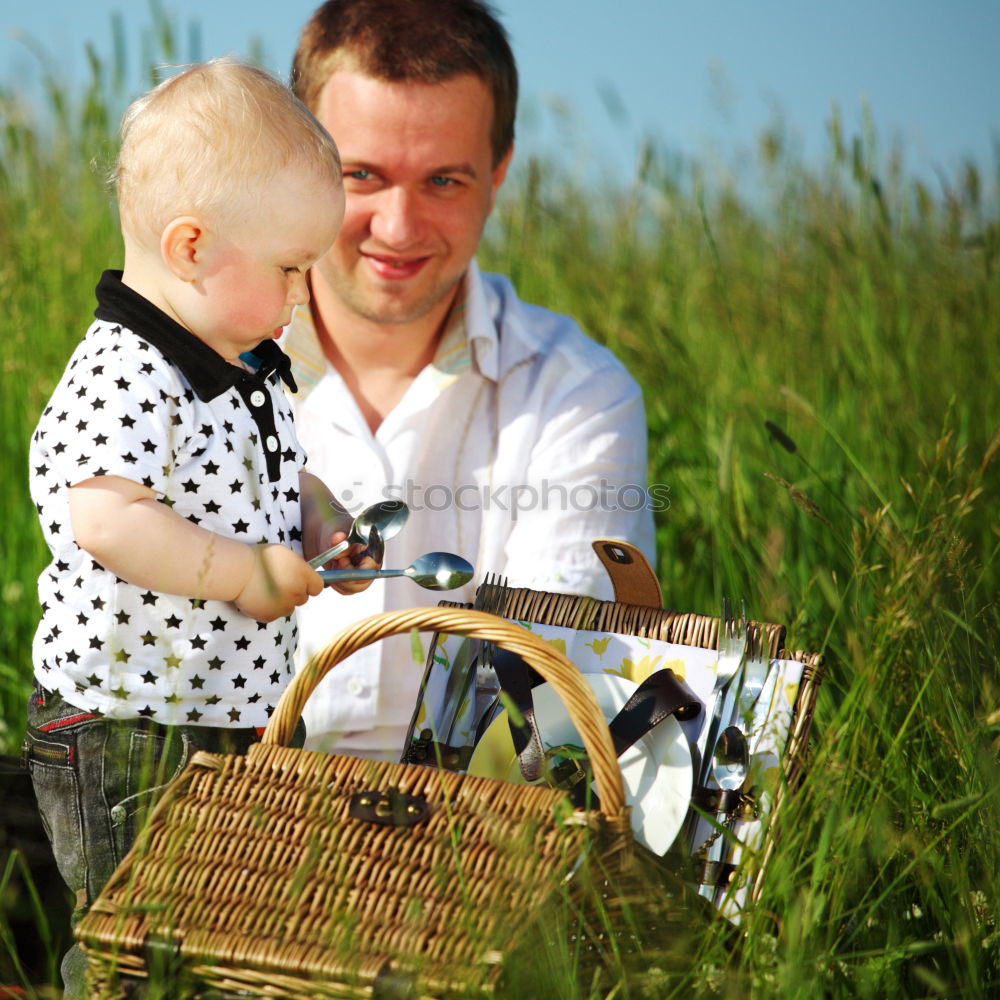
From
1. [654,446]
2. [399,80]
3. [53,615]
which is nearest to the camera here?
[53,615]

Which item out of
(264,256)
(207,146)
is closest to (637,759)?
(264,256)

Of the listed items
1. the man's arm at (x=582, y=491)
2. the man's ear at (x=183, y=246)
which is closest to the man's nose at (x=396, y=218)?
the man's arm at (x=582, y=491)

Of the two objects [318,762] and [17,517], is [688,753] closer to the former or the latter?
[318,762]

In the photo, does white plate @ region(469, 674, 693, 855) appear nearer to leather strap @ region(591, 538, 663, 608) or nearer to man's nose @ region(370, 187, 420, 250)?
leather strap @ region(591, 538, 663, 608)

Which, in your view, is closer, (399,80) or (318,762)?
(318,762)

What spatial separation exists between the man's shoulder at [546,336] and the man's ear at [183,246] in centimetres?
116

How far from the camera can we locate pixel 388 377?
2533 mm

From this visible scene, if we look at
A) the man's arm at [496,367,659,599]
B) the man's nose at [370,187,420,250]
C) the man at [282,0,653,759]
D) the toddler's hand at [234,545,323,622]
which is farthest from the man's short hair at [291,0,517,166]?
the toddler's hand at [234,545,323,622]

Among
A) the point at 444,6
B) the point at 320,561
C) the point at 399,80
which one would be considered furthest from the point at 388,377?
the point at 320,561

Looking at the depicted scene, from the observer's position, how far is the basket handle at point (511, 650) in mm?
1246

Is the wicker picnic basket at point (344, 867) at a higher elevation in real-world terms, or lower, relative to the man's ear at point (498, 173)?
lower

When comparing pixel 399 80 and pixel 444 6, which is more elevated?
pixel 444 6

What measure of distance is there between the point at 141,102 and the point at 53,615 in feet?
2.23

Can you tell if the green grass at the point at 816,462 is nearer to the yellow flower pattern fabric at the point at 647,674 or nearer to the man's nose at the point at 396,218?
the yellow flower pattern fabric at the point at 647,674
